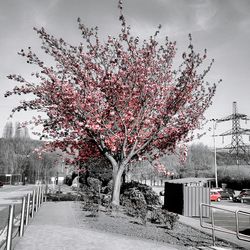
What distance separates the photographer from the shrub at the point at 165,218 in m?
10.9

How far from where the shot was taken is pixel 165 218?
11.3 metres

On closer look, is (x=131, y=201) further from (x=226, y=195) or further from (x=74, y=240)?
(x=226, y=195)

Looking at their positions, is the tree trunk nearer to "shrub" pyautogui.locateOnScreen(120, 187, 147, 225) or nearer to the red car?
"shrub" pyautogui.locateOnScreen(120, 187, 147, 225)

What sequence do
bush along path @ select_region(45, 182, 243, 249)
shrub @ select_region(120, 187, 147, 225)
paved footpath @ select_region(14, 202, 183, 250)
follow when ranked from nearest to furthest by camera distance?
paved footpath @ select_region(14, 202, 183, 250)
bush along path @ select_region(45, 182, 243, 249)
shrub @ select_region(120, 187, 147, 225)

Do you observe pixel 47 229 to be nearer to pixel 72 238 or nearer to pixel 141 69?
pixel 72 238

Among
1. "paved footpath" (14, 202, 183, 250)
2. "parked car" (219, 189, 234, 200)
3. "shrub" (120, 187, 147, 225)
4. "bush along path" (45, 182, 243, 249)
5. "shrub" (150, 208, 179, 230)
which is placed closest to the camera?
"paved footpath" (14, 202, 183, 250)

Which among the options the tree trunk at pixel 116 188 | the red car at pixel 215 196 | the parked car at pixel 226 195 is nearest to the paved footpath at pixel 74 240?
the tree trunk at pixel 116 188

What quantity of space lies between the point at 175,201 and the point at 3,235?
11.4 metres

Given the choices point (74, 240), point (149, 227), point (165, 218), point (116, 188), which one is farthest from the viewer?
point (116, 188)

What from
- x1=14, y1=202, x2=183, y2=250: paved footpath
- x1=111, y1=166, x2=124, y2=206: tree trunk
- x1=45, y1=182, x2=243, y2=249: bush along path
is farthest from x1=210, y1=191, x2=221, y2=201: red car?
x1=14, y1=202, x2=183, y2=250: paved footpath

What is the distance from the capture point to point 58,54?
15.3m

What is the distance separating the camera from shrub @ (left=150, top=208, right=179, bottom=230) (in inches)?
431


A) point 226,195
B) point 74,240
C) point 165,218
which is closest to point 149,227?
point 165,218

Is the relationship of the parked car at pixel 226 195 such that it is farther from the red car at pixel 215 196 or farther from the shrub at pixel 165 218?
the shrub at pixel 165 218
